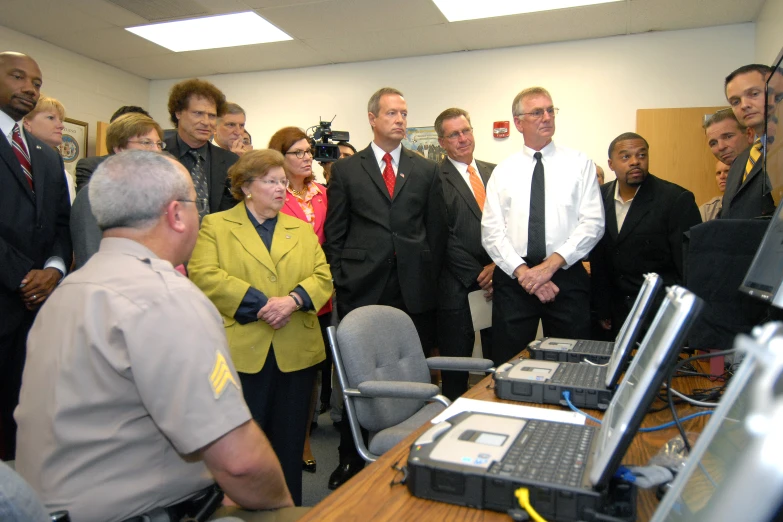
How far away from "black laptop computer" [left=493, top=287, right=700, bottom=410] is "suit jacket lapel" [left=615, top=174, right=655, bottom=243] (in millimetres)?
1483

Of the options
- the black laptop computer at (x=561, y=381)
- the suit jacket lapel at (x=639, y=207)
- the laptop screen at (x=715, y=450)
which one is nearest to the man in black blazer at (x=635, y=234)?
the suit jacket lapel at (x=639, y=207)

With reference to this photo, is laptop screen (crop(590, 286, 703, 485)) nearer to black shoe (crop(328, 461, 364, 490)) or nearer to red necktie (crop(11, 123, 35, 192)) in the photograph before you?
black shoe (crop(328, 461, 364, 490))

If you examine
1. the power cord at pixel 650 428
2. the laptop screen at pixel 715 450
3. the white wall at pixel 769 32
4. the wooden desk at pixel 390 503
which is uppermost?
the white wall at pixel 769 32

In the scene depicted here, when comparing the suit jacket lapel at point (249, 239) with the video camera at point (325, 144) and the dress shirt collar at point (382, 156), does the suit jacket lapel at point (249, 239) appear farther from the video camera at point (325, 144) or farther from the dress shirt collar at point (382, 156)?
the video camera at point (325, 144)

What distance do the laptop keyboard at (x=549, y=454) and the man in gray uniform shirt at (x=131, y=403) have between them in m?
Answer: 0.50

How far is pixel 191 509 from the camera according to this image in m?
1.19

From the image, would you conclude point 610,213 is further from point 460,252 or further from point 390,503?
point 390,503

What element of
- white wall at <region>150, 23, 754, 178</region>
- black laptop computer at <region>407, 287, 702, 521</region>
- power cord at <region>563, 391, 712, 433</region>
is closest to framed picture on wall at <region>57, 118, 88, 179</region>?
white wall at <region>150, 23, 754, 178</region>

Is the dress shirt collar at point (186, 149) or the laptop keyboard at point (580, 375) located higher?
the dress shirt collar at point (186, 149)

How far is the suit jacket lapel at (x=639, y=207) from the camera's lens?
9.52 feet

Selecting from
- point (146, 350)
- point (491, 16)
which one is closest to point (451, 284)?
point (146, 350)

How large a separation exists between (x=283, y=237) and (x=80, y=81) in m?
4.54

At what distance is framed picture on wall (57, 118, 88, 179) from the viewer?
5.39 meters

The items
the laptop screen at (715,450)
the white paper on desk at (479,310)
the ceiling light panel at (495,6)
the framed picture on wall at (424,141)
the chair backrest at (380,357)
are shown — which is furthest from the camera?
the framed picture on wall at (424,141)
